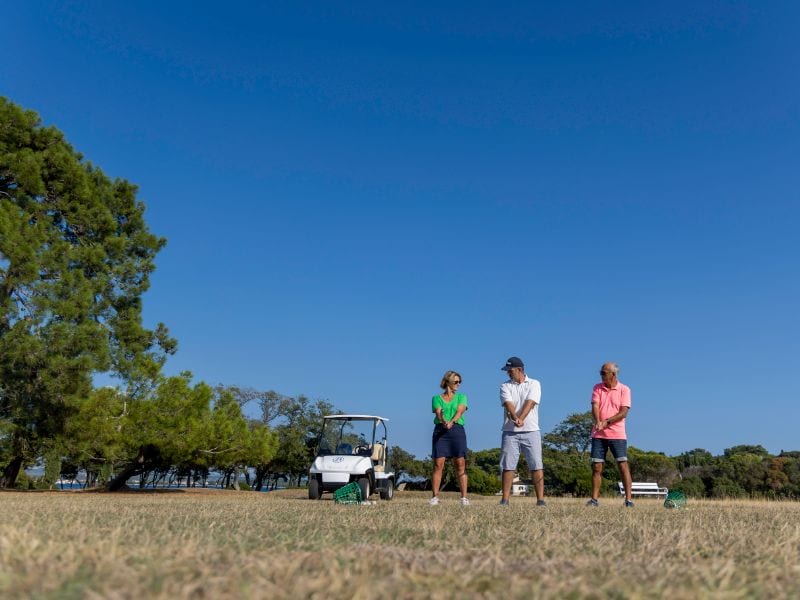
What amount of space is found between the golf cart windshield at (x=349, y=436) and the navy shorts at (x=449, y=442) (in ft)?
18.1

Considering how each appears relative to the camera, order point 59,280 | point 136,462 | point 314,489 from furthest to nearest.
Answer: point 136,462
point 59,280
point 314,489

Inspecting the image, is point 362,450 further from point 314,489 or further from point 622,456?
point 622,456

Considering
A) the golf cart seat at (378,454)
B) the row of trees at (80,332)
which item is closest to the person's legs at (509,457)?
the golf cart seat at (378,454)

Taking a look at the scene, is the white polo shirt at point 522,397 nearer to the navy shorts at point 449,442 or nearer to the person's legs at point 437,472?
the navy shorts at point 449,442

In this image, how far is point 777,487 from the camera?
36.5 m

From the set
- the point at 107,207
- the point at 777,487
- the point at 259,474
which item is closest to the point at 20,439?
the point at 107,207

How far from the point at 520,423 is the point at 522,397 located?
377 mm

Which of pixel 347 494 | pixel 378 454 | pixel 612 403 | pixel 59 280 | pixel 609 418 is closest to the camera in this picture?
pixel 347 494

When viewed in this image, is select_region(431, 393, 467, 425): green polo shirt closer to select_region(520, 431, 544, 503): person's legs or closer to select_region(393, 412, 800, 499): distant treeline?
select_region(520, 431, 544, 503): person's legs

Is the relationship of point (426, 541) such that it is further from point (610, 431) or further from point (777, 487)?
point (777, 487)

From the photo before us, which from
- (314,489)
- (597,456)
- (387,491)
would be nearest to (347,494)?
(597,456)

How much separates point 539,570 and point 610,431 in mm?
7752

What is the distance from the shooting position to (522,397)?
9.41 metres

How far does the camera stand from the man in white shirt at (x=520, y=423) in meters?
9.23
